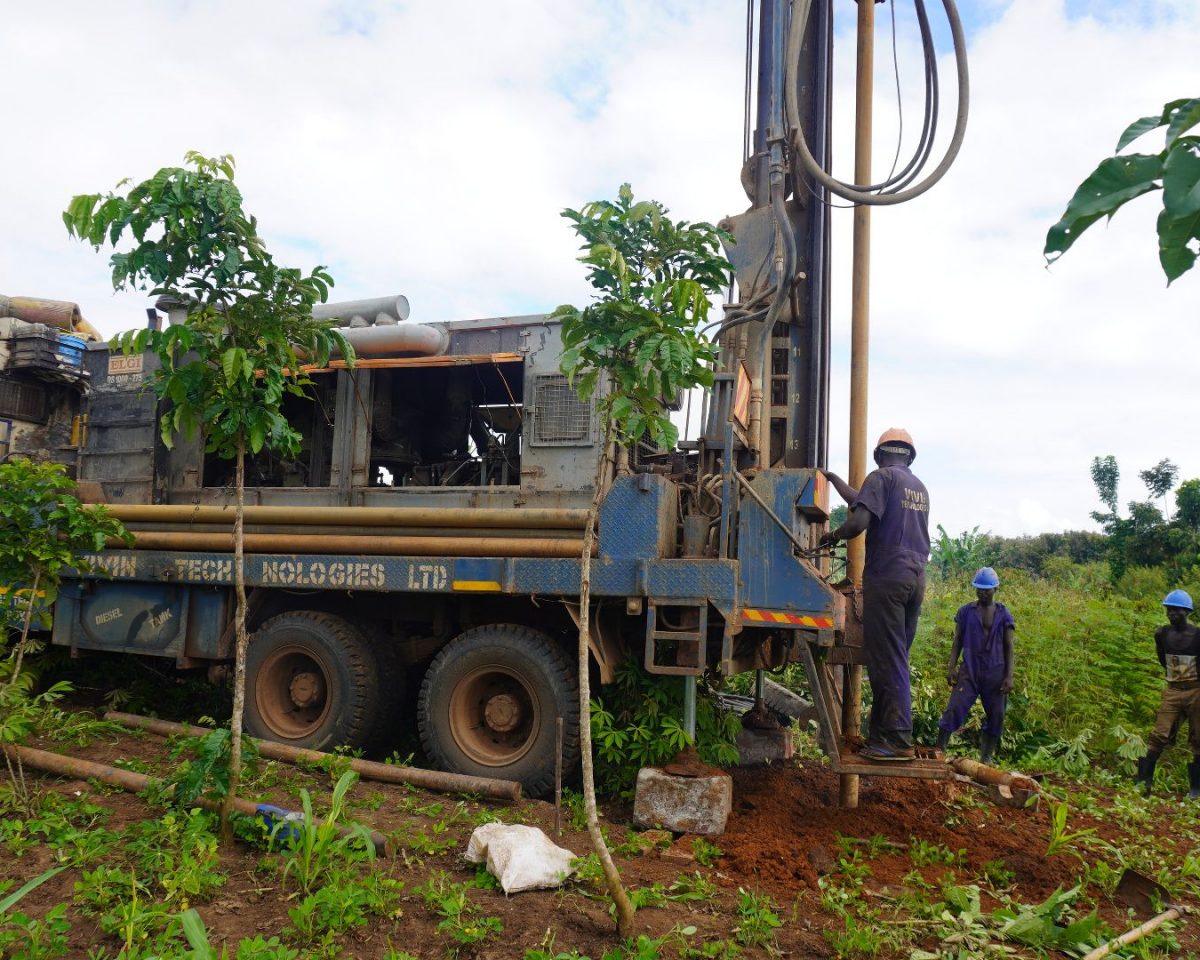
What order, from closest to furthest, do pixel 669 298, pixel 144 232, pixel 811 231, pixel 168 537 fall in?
pixel 669 298
pixel 144 232
pixel 811 231
pixel 168 537

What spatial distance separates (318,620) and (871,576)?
3.87 metres

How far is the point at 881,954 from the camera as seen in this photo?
3746 mm

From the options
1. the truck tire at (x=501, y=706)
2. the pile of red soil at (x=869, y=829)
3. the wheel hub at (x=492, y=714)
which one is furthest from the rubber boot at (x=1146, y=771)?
the wheel hub at (x=492, y=714)

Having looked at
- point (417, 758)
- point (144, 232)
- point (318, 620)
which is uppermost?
point (144, 232)

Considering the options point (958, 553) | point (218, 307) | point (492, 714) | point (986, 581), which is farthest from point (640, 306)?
point (958, 553)

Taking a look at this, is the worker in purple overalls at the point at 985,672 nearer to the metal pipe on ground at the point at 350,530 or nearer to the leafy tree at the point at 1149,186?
the metal pipe on ground at the point at 350,530

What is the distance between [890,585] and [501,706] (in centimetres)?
262

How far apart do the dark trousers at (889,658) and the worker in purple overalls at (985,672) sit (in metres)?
2.70

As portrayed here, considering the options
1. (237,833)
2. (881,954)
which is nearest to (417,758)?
(237,833)

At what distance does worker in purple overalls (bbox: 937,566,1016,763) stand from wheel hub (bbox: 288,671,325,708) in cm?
505

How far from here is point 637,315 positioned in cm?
393

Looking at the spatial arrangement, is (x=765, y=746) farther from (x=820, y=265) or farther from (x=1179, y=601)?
(x=1179, y=601)

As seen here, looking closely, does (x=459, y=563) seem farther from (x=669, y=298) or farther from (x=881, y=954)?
(x=881, y=954)

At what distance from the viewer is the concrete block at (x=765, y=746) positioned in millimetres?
6793
